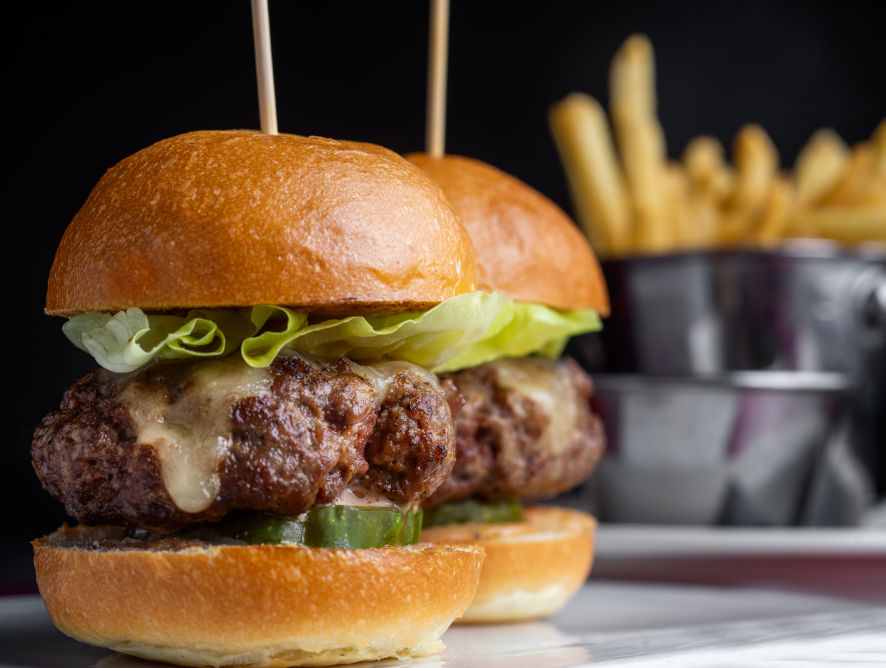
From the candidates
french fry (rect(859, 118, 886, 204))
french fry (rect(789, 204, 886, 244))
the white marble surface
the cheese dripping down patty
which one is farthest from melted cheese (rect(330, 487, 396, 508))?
french fry (rect(859, 118, 886, 204))

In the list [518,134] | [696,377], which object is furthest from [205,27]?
[696,377]

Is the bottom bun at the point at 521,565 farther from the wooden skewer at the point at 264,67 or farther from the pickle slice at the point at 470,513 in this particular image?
the wooden skewer at the point at 264,67

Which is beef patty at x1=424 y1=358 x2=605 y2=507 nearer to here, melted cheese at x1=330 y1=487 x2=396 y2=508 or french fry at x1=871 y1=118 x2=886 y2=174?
melted cheese at x1=330 y1=487 x2=396 y2=508

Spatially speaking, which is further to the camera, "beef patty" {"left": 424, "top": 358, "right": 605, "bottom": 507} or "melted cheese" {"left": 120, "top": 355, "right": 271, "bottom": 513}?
"beef patty" {"left": 424, "top": 358, "right": 605, "bottom": 507}

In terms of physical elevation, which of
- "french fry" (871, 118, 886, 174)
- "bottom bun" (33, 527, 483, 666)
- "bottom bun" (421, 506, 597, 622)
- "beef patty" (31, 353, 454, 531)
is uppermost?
"french fry" (871, 118, 886, 174)

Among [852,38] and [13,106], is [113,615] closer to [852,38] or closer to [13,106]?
[13,106]

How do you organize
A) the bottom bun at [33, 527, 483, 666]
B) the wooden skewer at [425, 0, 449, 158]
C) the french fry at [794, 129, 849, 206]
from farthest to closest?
the french fry at [794, 129, 849, 206] < the wooden skewer at [425, 0, 449, 158] < the bottom bun at [33, 527, 483, 666]
